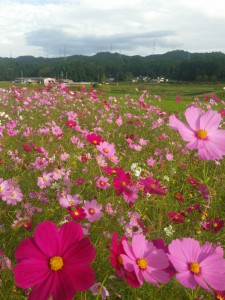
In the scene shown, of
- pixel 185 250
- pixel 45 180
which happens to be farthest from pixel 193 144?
pixel 45 180

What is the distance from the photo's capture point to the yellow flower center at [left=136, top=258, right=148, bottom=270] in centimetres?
67

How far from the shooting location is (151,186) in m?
1.44

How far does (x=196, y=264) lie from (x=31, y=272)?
1.06 ft

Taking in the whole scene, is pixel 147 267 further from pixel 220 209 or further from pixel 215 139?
pixel 220 209

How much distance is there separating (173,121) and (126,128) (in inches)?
173

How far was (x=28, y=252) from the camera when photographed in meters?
0.62

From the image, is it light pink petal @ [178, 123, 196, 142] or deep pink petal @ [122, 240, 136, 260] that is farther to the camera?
light pink petal @ [178, 123, 196, 142]

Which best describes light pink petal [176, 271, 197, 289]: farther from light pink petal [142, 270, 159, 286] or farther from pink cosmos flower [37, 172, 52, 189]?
pink cosmos flower [37, 172, 52, 189]

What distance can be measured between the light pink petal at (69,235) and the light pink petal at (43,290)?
0.06m

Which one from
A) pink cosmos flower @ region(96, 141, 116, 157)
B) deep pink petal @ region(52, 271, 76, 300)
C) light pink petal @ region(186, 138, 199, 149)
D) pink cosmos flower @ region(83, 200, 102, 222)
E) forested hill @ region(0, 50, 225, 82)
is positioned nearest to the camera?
deep pink petal @ region(52, 271, 76, 300)

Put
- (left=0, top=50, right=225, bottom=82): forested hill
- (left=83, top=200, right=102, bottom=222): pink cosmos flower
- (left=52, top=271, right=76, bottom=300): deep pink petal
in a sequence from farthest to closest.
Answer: (left=0, top=50, right=225, bottom=82): forested hill < (left=83, top=200, right=102, bottom=222): pink cosmos flower < (left=52, top=271, right=76, bottom=300): deep pink petal

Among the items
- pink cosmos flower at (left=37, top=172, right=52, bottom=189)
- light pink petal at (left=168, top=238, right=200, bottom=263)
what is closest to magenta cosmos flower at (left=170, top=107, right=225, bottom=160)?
light pink petal at (left=168, top=238, right=200, bottom=263)

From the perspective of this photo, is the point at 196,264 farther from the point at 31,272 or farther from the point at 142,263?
the point at 31,272

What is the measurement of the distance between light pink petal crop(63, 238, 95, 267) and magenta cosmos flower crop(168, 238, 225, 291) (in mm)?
161
